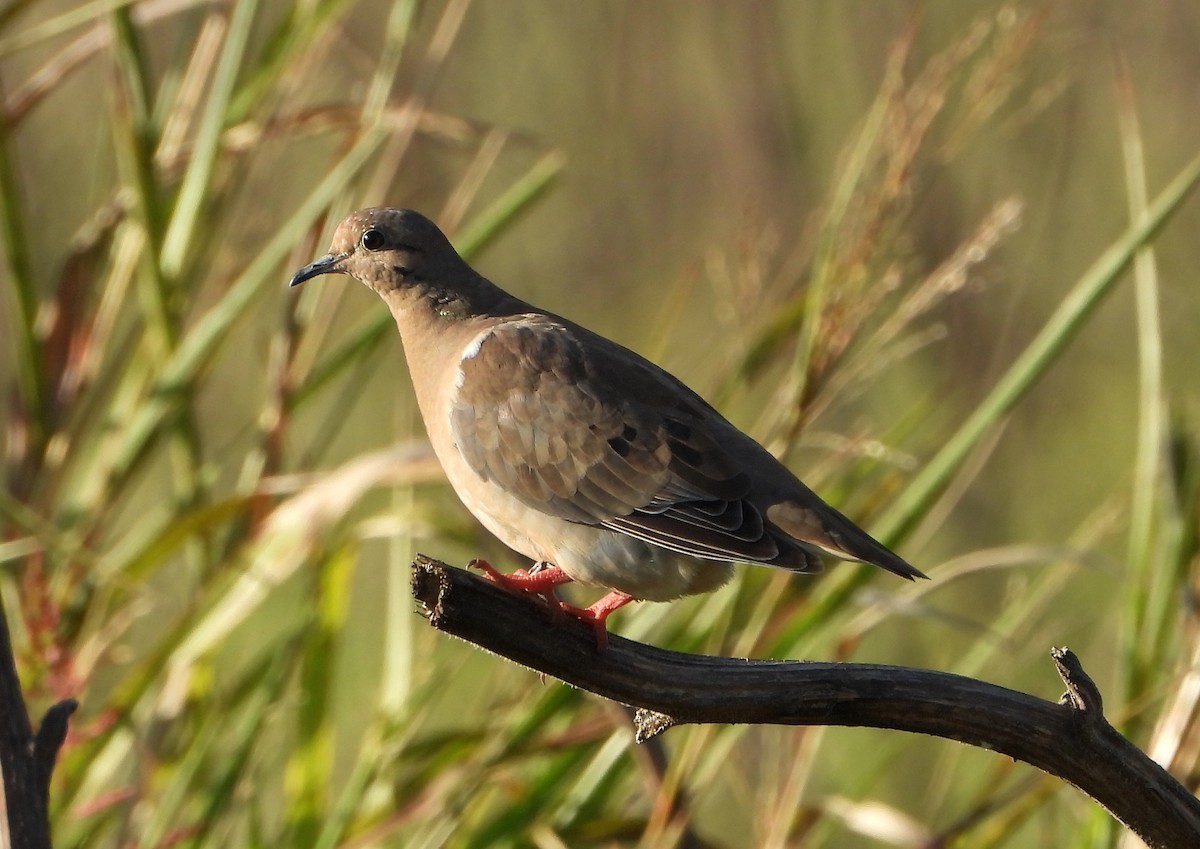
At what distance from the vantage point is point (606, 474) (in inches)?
125

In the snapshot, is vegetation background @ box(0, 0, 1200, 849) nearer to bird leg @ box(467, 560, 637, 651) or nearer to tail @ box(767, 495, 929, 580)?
tail @ box(767, 495, 929, 580)

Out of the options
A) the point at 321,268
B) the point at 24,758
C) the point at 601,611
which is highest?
the point at 321,268

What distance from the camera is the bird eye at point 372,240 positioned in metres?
3.69

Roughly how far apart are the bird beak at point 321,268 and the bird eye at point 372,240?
0.07m

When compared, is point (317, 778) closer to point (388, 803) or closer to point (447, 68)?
point (388, 803)

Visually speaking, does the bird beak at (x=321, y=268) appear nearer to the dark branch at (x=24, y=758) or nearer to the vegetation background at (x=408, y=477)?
the vegetation background at (x=408, y=477)

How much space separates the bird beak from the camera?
3.65 m

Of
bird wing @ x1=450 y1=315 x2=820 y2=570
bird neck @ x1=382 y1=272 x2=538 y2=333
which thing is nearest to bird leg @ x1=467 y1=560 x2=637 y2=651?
bird wing @ x1=450 y1=315 x2=820 y2=570

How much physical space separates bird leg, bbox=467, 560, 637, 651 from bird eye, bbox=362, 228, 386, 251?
3.05 ft

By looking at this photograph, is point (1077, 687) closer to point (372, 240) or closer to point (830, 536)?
point (830, 536)

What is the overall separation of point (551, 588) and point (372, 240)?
1.09 m

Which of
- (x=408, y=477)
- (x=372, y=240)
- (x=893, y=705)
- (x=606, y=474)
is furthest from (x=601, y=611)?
(x=372, y=240)

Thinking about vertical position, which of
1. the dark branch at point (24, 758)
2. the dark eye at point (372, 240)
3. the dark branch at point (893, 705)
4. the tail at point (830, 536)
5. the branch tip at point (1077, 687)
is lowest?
the dark branch at point (24, 758)

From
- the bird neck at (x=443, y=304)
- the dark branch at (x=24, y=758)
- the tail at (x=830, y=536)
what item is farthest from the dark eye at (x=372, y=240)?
the dark branch at (x=24, y=758)
